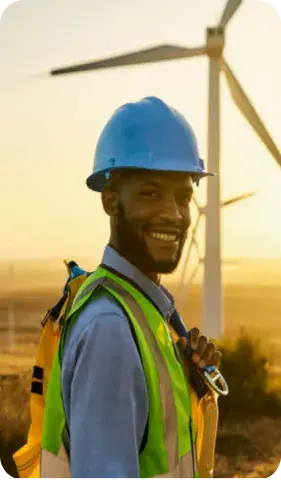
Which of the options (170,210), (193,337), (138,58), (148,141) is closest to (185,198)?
(170,210)

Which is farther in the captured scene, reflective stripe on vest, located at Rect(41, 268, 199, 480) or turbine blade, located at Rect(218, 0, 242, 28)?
turbine blade, located at Rect(218, 0, 242, 28)

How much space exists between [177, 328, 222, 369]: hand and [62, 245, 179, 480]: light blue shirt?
26.8 inches

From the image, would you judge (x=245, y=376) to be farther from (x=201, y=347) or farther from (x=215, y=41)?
(x=201, y=347)

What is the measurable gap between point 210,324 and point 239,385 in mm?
4313

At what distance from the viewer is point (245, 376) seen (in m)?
30.1

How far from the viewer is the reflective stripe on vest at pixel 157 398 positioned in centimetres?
314

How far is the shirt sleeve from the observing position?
293 centimetres

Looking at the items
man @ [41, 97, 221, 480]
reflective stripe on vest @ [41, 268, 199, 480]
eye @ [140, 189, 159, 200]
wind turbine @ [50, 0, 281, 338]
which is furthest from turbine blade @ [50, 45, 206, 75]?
reflective stripe on vest @ [41, 268, 199, 480]

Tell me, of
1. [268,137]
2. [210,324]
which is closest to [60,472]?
[268,137]

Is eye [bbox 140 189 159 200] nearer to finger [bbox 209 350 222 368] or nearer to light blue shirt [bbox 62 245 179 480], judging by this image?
light blue shirt [bbox 62 245 179 480]

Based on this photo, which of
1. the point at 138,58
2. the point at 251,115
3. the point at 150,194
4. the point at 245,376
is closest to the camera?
the point at 150,194

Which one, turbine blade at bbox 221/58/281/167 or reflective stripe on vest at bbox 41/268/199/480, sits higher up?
turbine blade at bbox 221/58/281/167

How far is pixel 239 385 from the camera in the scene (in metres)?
30.1

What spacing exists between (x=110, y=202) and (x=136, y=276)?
0.30 meters
